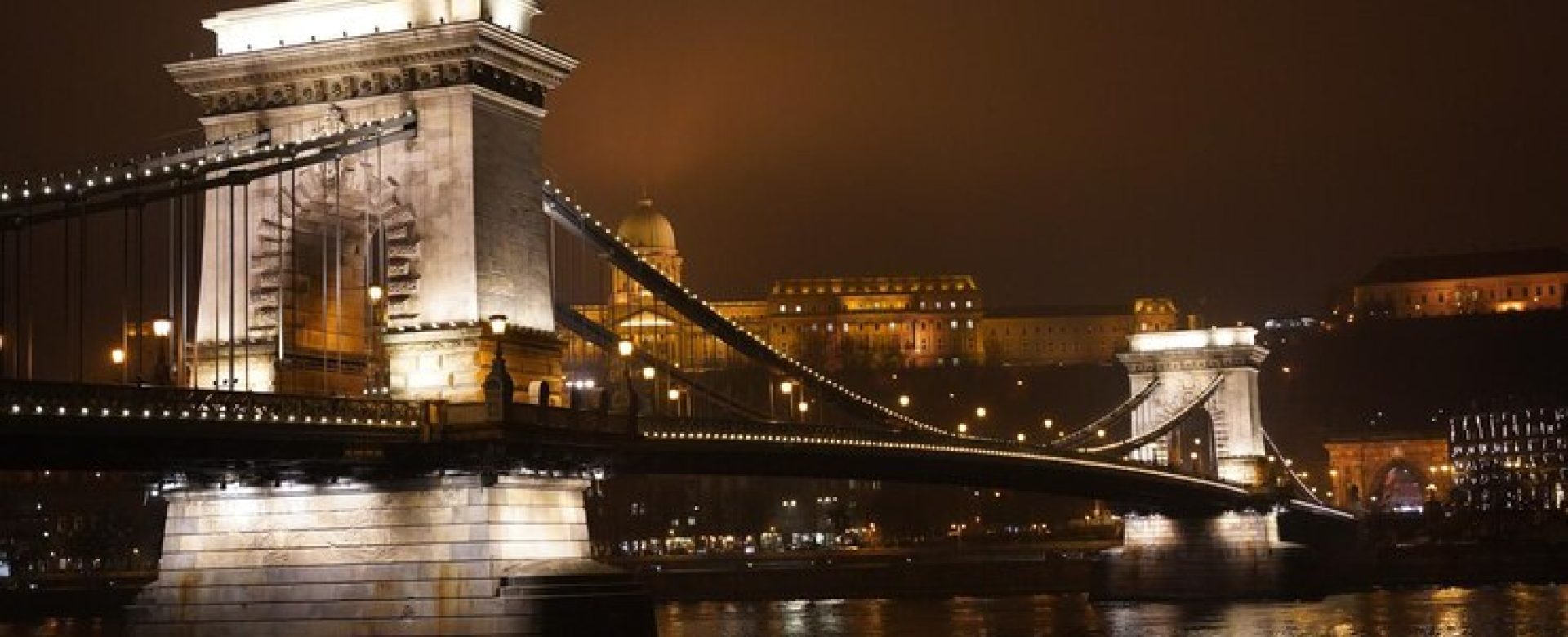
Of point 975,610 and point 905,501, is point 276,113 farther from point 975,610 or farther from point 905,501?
point 905,501

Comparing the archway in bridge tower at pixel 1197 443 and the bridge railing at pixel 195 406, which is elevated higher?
the archway in bridge tower at pixel 1197 443

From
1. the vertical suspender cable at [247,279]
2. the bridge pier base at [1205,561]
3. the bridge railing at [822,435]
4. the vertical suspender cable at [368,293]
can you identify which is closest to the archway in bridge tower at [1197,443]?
the bridge pier base at [1205,561]

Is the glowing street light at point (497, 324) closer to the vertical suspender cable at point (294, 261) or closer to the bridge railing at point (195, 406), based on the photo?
the bridge railing at point (195, 406)

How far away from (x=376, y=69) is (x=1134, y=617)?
3814 centimetres

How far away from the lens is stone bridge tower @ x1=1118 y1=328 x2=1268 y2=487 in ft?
335

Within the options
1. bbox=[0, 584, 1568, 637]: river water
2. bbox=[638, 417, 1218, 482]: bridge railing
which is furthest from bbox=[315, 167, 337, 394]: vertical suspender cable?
bbox=[0, 584, 1568, 637]: river water

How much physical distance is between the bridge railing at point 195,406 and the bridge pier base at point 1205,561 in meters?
50.6

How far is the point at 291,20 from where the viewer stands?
46.0 metres

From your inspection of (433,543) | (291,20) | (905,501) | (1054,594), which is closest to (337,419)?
(433,543)

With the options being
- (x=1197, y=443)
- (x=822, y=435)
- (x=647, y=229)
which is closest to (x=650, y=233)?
(x=647, y=229)

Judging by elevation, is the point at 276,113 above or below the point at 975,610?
above

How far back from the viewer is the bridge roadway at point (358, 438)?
112 feet

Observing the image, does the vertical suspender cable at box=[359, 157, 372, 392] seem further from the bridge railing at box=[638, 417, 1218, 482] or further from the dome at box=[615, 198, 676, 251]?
the dome at box=[615, 198, 676, 251]

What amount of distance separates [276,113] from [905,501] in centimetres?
8565
